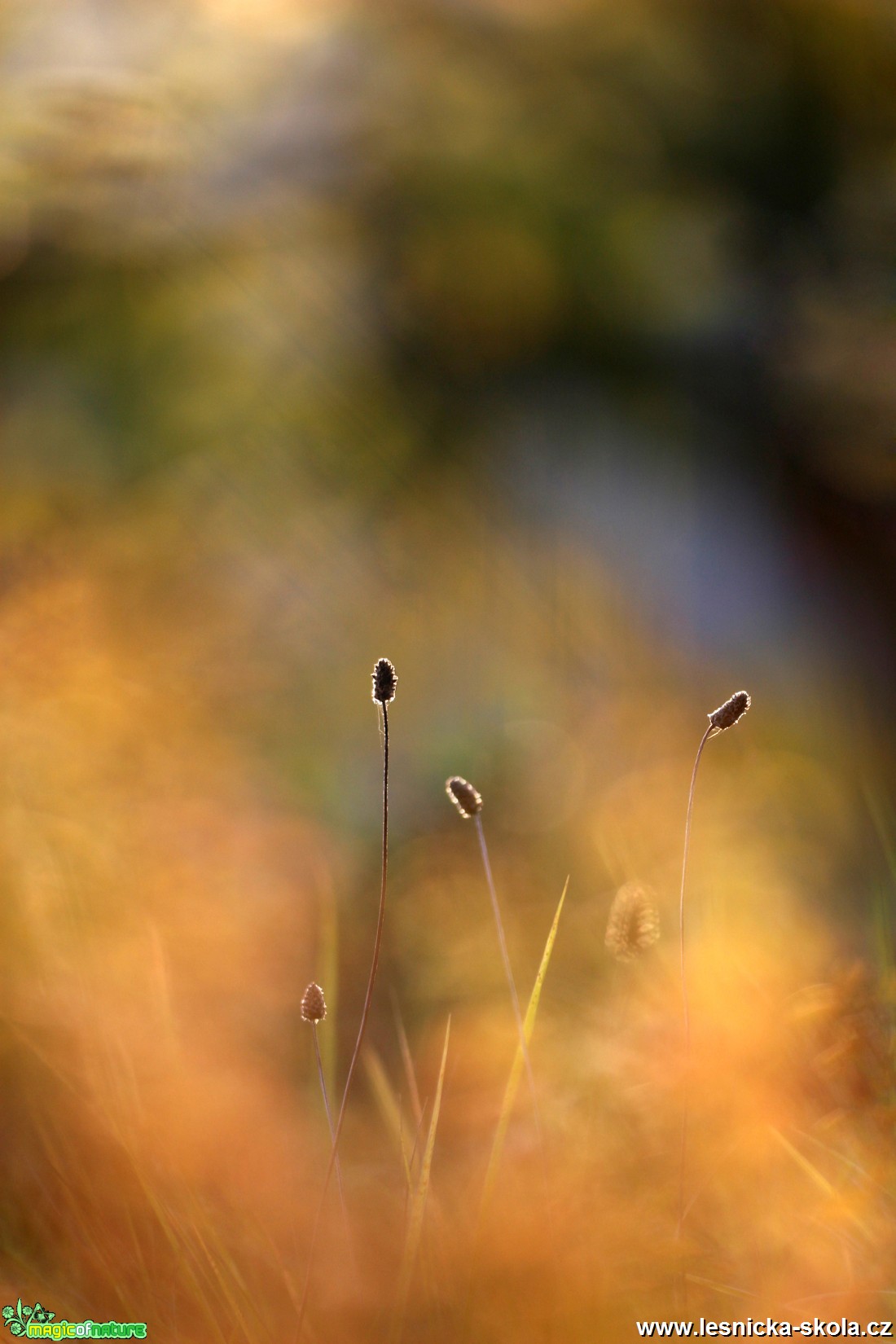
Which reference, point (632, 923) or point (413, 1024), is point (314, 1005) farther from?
point (413, 1024)

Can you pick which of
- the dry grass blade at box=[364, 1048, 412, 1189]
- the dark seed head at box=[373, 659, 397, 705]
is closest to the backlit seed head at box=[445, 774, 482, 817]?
the dark seed head at box=[373, 659, 397, 705]

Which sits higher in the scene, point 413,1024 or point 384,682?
point 384,682

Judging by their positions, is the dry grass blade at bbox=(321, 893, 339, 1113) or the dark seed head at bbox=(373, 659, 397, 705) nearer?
the dark seed head at bbox=(373, 659, 397, 705)

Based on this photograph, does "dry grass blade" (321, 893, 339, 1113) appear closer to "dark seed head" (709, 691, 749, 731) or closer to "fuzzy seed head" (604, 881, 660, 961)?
"fuzzy seed head" (604, 881, 660, 961)

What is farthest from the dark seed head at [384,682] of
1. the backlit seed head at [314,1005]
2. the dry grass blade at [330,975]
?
the dry grass blade at [330,975]

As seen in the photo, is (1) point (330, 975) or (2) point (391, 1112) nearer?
(2) point (391, 1112)

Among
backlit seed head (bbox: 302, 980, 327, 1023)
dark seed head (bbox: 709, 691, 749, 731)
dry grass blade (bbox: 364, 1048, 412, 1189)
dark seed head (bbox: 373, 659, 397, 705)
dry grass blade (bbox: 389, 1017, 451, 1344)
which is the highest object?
dark seed head (bbox: 373, 659, 397, 705)

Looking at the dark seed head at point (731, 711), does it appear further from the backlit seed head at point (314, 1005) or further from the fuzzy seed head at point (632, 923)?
the backlit seed head at point (314, 1005)

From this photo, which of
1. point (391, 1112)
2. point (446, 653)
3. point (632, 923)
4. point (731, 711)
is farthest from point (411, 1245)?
point (446, 653)

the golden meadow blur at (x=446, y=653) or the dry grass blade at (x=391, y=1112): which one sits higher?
the golden meadow blur at (x=446, y=653)
